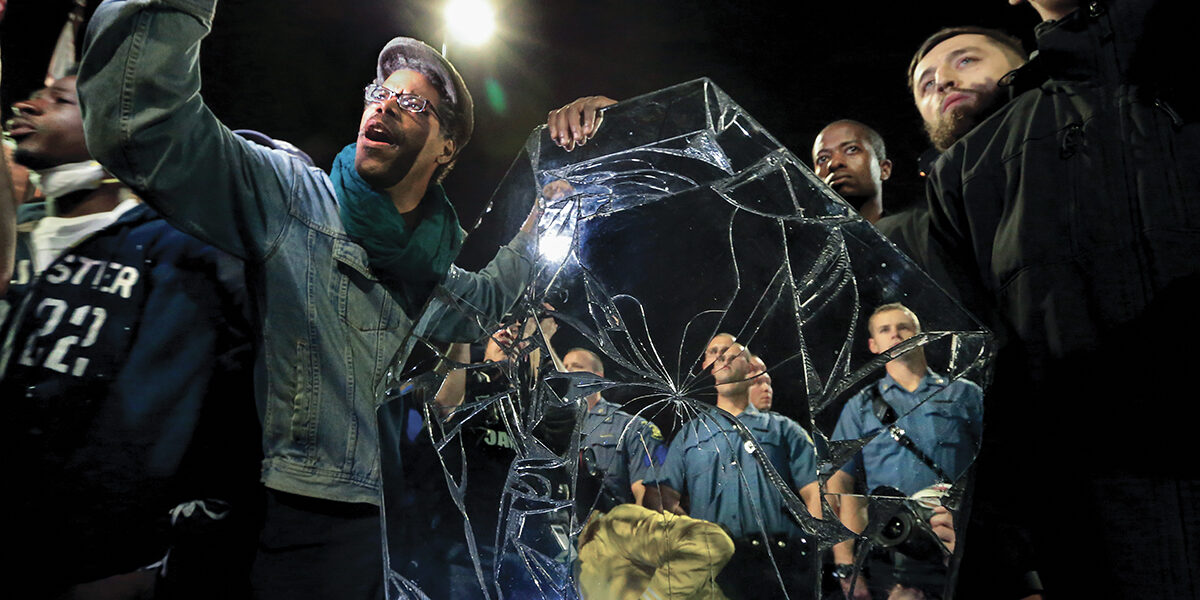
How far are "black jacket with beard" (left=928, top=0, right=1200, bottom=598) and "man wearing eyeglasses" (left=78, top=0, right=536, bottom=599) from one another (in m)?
0.82

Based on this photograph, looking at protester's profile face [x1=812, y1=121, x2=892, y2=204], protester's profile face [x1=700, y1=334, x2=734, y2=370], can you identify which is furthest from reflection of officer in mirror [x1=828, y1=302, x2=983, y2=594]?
protester's profile face [x1=812, y1=121, x2=892, y2=204]

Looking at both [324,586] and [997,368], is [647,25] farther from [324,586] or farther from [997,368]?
[324,586]

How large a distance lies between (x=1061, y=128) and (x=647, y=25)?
0.88 meters

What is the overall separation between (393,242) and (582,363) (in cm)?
51

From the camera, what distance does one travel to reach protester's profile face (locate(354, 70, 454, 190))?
4.14 feet

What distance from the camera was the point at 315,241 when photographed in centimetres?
120

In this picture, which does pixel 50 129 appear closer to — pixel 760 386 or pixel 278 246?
pixel 278 246

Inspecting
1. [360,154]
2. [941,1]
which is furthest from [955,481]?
[941,1]

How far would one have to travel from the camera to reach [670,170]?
938 millimetres

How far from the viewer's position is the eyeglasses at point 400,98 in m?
1.29

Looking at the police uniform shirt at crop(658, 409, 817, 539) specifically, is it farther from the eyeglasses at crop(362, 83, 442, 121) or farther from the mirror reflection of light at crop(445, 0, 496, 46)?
the mirror reflection of light at crop(445, 0, 496, 46)

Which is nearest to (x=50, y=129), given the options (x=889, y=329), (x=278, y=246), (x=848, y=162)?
(x=278, y=246)

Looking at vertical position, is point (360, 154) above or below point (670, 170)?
above

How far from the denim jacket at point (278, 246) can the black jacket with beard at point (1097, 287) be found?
0.82m
